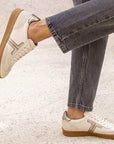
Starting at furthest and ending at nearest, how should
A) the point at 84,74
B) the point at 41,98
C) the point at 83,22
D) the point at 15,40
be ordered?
1. the point at 41,98
2. the point at 84,74
3. the point at 15,40
4. the point at 83,22

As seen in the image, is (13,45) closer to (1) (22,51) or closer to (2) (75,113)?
(1) (22,51)

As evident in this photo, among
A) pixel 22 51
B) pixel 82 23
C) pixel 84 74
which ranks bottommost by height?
pixel 84 74

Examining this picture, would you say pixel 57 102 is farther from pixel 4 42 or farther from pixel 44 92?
pixel 4 42

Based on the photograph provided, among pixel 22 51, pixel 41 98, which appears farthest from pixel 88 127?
pixel 41 98

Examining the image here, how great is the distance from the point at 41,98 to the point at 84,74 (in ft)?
1.78

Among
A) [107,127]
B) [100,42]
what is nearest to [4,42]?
[100,42]

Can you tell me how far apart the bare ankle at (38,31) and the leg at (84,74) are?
0.60ft

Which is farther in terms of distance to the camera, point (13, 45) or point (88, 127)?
point (88, 127)

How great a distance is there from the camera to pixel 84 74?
1039 millimetres

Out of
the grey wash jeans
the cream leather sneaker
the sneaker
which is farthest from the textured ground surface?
the grey wash jeans

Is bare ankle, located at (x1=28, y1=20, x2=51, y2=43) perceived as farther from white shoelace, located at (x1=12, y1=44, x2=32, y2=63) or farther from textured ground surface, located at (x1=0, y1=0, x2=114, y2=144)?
textured ground surface, located at (x1=0, y1=0, x2=114, y2=144)

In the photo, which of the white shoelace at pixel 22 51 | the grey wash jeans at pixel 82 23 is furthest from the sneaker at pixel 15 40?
the grey wash jeans at pixel 82 23

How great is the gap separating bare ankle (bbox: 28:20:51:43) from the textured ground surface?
0.39 metres

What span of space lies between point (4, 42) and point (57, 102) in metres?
0.59
